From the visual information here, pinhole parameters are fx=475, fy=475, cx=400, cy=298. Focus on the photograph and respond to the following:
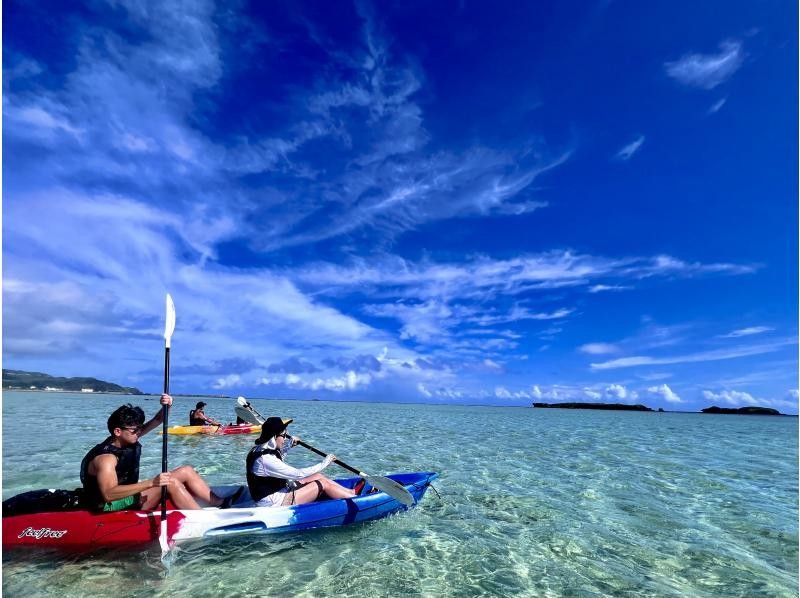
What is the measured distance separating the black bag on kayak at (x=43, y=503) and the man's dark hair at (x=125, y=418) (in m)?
1.61

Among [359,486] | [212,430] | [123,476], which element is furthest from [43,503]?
[212,430]

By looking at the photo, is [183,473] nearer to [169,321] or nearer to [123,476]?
[123,476]

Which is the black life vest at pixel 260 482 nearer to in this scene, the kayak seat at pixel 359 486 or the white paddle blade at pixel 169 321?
the kayak seat at pixel 359 486

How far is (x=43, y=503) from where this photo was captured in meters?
8.01

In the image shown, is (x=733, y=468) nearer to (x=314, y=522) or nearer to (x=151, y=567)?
(x=314, y=522)

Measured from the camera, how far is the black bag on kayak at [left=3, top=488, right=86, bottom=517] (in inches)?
311

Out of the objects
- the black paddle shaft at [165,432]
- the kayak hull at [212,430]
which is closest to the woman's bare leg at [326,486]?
the black paddle shaft at [165,432]

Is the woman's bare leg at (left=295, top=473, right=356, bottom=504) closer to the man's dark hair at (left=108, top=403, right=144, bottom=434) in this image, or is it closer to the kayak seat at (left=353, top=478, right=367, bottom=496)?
the kayak seat at (left=353, top=478, right=367, bottom=496)

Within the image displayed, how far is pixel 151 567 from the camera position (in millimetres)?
7352

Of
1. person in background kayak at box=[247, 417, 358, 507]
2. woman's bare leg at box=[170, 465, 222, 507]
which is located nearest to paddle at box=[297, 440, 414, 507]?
person in background kayak at box=[247, 417, 358, 507]

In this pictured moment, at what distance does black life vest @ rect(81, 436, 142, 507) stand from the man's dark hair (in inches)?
11.7

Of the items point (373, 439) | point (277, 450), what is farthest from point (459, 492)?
point (373, 439)

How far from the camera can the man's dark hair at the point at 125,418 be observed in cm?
752

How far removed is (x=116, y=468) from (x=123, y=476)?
0.77 ft
